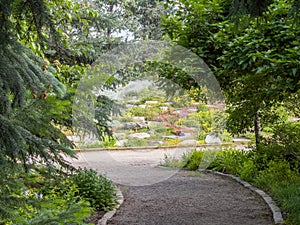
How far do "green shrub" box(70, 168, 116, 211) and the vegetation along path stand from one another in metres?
0.20

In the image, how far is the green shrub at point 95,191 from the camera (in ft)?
14.8

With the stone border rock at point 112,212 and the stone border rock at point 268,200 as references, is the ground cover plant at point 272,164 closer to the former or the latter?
the stone border rock at point 268,200

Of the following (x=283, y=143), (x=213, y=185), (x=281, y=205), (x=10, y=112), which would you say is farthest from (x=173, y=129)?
(x=10, y=112)

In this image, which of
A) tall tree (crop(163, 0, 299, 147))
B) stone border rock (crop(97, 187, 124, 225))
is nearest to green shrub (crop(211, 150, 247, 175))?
tall tree (crop(163, 0, 299, 147))

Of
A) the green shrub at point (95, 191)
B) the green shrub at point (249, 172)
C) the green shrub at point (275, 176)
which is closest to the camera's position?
the green shrub at point (95, 191)

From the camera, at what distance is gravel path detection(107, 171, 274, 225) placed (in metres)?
4.11

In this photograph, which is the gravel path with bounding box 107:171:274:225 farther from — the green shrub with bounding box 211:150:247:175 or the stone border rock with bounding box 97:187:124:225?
the green shrub with bounding box 211:150:247:175

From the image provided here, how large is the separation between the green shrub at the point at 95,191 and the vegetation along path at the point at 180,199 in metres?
0.20

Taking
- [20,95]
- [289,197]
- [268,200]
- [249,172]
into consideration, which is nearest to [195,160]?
[249,172]

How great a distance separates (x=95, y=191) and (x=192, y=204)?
1235 millimetres

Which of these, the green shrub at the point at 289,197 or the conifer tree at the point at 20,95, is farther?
the green shrub at the point at 289,197

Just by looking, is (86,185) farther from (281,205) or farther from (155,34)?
(155,34)

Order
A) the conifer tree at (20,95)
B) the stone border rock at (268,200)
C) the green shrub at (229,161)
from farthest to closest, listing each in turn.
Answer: the green shrub at (229,161) < the stone border rock at (268,200) < the conifer tree at (20,95)

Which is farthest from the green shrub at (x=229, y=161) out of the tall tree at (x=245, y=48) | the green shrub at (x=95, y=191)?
the green shrub at (x=95, y=191)
